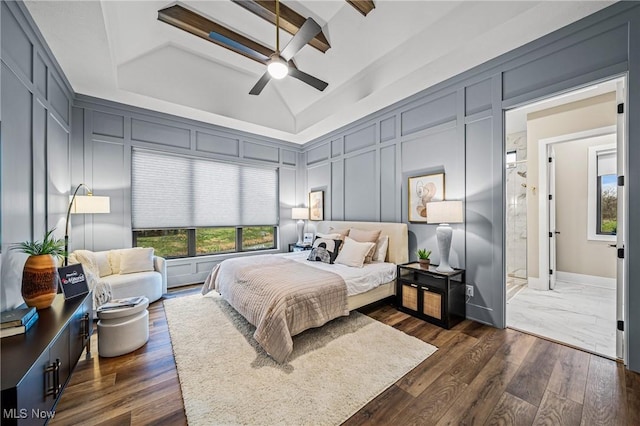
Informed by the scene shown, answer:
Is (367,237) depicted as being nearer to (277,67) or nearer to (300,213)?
(300,213)

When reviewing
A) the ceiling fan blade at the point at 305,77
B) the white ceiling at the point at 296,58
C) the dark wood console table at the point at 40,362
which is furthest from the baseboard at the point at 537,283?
the dark wood console table at the point at 40,362

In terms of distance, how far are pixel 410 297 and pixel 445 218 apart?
3.74 feet

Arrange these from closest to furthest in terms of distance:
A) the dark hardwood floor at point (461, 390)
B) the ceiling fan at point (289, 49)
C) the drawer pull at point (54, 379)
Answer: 1. the drawer pull at point (54, 379)
2. the dark hardwood floor at point (461, 390)
3. the ceiling fan at point (289, 49)

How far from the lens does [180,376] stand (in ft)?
6.90

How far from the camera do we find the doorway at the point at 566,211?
3.76m

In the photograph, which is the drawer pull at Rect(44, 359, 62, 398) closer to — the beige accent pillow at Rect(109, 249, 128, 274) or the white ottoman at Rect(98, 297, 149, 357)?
the white ottoman at Rect(98, 297, 149, 357)

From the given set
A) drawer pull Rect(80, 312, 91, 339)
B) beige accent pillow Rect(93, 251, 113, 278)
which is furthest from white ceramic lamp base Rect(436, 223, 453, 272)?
beige accent pillow Rect(93, 251, 113, 278)

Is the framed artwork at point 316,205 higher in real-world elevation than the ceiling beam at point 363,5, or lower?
lower

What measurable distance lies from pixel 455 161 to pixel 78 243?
5.55 m

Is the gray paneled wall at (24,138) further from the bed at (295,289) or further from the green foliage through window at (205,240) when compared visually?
the bed at (295,289)

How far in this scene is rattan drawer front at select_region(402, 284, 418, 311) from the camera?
3275 millimetres

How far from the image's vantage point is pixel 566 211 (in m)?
4.75

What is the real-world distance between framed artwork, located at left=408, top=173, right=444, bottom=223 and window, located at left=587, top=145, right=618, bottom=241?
3.24 meters

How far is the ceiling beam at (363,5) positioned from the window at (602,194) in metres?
4.59
